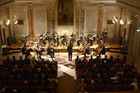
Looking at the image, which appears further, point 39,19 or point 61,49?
point 39,19

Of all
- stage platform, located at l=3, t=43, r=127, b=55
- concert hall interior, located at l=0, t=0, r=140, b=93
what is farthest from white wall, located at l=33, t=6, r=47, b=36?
stage platform, located at l=3, t=43, r=127, b=55

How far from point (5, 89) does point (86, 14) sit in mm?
14078

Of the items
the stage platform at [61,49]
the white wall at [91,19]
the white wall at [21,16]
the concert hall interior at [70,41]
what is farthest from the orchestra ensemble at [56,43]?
the white wall at [91,19]

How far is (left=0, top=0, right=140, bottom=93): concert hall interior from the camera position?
463 inches

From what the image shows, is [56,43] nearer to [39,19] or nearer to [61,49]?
[61,49]

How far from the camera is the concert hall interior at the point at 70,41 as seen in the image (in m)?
11.8

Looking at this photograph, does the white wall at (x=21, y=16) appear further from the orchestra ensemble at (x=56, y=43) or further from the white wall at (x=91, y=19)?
the white wall at (x=91, y=19)

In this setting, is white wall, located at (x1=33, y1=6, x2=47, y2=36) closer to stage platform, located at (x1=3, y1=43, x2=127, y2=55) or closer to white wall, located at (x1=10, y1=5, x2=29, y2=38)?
white wall, located at (x1=10, y1=5, x2=29, y2=38)

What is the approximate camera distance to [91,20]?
2078 centimetres

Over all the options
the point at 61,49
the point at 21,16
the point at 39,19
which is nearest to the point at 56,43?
the point at 61,49

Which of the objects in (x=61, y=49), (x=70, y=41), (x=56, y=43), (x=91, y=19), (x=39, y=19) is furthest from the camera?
(x=91, y=19)

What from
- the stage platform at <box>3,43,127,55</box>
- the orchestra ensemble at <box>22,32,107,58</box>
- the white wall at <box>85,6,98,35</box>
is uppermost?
the white wall at <box>85,6,98,35</box>

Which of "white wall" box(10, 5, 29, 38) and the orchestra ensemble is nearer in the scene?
the orchestra ensemble

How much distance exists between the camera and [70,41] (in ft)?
53.6
